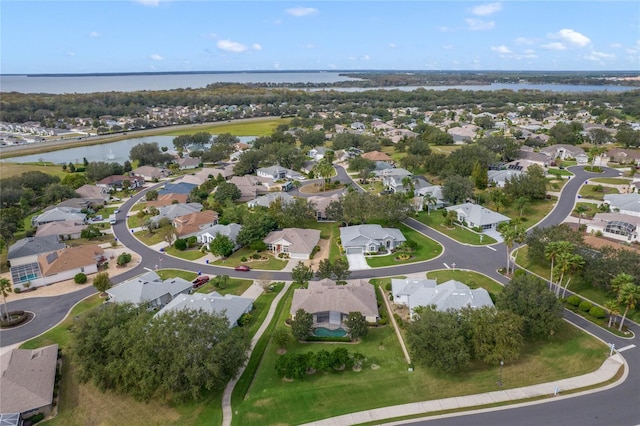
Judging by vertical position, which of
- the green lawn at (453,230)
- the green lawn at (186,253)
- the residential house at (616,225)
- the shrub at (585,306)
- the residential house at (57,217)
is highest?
the residential house at (616,225)

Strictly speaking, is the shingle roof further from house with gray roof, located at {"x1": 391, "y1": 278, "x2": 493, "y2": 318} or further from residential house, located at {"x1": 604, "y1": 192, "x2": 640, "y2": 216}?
residential house, located at {"x1": 604, "y1": 192, "x2": 640, "y2": 216}

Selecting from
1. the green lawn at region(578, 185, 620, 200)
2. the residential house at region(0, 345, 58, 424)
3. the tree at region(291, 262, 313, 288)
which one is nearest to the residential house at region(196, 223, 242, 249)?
the tree at region(291, 262, 313, 288)

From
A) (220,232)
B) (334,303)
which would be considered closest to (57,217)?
(220,232)

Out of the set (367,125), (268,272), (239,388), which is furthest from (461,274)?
(367,125)

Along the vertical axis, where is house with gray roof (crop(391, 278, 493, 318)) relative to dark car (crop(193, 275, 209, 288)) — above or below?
above

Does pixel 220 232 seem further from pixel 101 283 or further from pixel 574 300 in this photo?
pixel 574 300

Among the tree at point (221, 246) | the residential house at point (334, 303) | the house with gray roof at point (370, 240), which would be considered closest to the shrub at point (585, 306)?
the residential house at point (334, 303)

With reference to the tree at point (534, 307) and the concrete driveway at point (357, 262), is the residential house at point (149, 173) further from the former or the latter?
the tree at point (534, 307)
